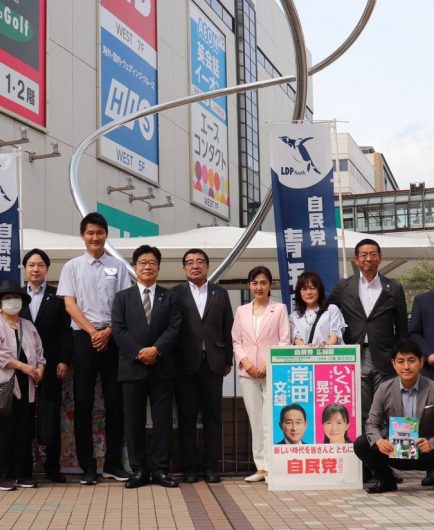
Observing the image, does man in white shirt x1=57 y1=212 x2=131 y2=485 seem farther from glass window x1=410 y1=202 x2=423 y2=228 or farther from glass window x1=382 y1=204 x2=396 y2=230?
glass window x1=382 y1=204 x2=396 y2=230

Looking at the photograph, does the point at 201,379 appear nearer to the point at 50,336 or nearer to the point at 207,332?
the point at 207,332

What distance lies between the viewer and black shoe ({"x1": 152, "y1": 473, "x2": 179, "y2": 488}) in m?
5.64

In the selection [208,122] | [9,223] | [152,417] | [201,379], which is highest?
[208,122]

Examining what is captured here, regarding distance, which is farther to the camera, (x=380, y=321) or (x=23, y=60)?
(x=23, y=60)

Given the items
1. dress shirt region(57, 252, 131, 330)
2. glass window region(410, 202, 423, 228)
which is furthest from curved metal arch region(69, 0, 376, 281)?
glass window region(410, 202, 423, 228)

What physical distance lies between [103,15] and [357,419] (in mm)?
16343

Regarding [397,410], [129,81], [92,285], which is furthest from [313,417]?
[129,81]

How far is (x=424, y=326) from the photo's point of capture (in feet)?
19.7

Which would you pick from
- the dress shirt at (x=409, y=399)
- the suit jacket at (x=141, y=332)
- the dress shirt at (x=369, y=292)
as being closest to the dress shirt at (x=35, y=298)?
the suit jacket at (x=141, y=332)

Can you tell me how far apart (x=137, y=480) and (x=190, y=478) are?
0.46 m

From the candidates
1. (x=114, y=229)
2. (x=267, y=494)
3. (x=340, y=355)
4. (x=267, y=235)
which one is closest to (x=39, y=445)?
(x=267, y=494)

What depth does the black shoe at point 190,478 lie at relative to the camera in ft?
19.4

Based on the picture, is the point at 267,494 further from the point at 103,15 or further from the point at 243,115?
the point at 243,115

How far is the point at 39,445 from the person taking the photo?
597 centimetres
